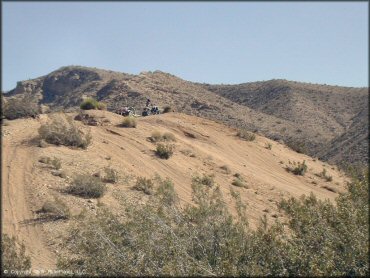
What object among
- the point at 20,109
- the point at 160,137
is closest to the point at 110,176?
the point at 160,137

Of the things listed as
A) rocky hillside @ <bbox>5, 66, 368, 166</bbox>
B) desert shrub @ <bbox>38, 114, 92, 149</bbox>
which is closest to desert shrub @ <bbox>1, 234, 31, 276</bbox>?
desert shrub @ <bbox>38, 114, 92, 149</bbox>

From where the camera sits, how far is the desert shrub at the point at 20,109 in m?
24.5

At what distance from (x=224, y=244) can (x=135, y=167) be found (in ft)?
39.1

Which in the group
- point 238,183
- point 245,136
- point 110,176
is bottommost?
point 238,183

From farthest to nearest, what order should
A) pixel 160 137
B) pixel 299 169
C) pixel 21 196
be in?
pixel 299 169 → pixel 160 137 → pixel 21 196

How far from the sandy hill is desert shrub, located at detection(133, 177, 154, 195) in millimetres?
327

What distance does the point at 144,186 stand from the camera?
1809cm

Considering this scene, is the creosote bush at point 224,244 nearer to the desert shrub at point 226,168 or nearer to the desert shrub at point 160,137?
the desert shrub at point 226,168

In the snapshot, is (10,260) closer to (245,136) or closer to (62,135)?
(62,135)

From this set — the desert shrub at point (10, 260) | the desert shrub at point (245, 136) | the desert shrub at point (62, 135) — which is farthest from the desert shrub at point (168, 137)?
the desert shrub at point (10, 260)

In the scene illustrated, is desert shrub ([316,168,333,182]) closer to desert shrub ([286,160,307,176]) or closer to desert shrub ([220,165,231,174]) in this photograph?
desert shrub ([286,160,307,176])

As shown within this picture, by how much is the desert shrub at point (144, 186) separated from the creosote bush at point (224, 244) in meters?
6.28

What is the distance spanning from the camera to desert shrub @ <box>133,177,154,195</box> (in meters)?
17.9

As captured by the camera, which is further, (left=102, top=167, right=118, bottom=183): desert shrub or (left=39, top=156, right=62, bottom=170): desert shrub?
(left=102, top=167, right=118, bottom=183): desert shrub
